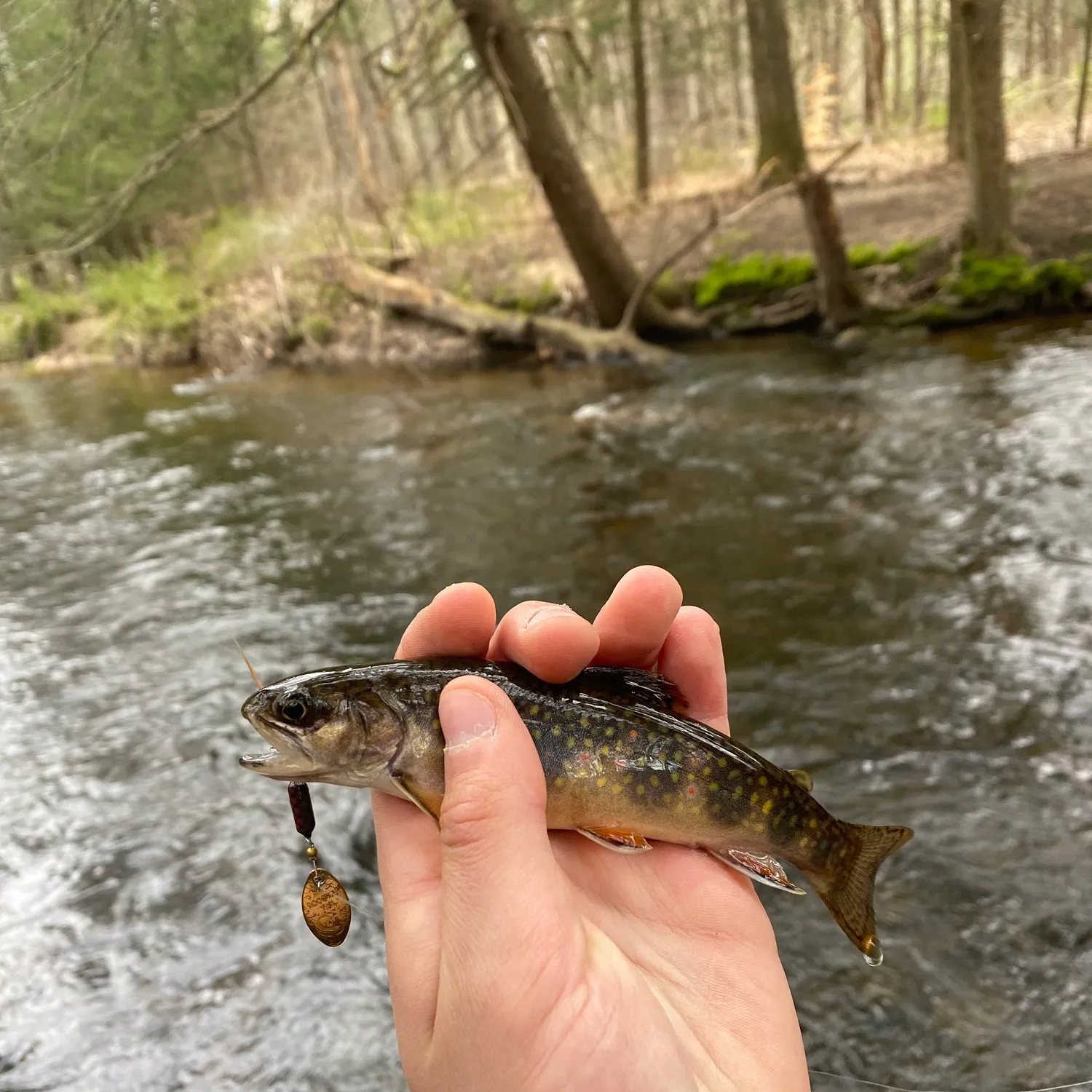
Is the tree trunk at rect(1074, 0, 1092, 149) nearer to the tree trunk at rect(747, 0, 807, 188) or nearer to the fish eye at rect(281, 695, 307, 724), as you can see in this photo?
the tree trunk at rect(747, 0, 807, 188)

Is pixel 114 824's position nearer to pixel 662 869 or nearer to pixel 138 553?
pixel 662 869

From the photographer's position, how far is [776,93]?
15375 mm

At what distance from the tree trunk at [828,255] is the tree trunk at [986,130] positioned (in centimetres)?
199

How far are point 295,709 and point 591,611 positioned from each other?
4196 mm

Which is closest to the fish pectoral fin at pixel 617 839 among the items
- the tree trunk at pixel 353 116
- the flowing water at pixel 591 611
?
the flowing water at pixel 591 611

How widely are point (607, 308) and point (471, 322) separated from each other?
10.1 feet

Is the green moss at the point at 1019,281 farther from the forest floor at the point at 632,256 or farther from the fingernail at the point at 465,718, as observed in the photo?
the fingernail at the point at 465,718

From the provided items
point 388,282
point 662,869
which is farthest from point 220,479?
point 662,869

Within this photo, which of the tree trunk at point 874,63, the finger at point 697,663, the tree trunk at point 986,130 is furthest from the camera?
the tree trunk at point 874,63

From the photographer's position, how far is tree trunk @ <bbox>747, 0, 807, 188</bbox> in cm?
1509

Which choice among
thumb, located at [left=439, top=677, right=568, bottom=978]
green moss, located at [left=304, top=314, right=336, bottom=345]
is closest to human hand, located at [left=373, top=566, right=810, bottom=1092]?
thumb, located at [left=439, top=677, right=568, bottom=978]

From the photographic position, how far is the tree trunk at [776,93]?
15.1 metres

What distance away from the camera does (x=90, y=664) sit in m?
6.34

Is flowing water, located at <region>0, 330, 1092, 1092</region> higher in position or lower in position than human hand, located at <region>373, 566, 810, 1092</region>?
lower
